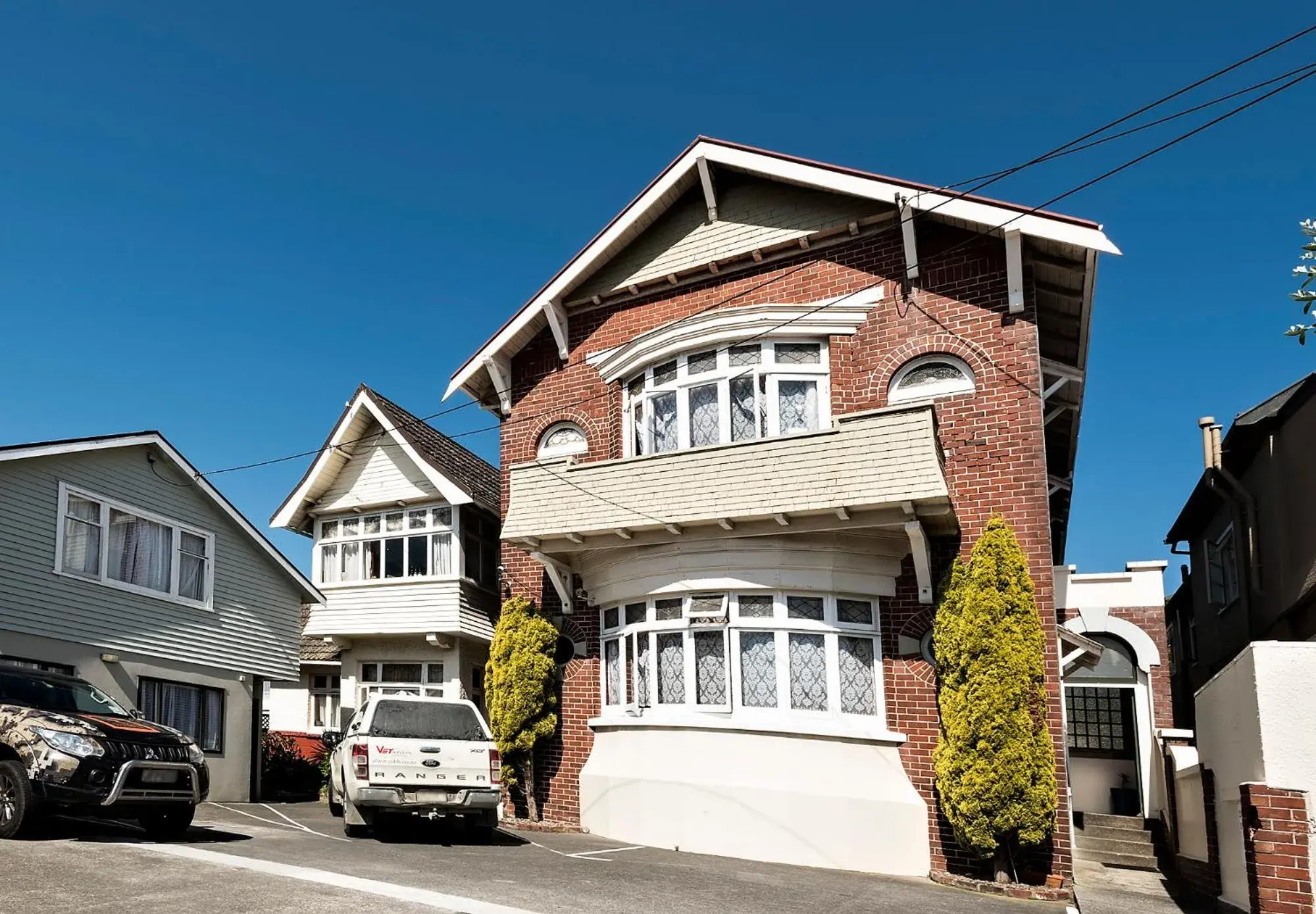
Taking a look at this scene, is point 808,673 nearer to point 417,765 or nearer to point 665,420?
point 665,420

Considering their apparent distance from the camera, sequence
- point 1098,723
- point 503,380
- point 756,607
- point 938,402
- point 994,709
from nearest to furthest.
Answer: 1. point 994,709
2. point 756,607
3. point 938,402
4. point 503,380
5. point 1098,723

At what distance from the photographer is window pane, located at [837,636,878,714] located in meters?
15.2

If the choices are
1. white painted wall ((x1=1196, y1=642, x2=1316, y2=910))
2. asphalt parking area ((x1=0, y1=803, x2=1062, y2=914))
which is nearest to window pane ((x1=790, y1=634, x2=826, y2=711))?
asphalt parking area ((x1=0, y1=803, x2=1062, y2=914))

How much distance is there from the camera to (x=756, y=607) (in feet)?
51.3

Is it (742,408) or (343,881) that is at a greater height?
(742,408)

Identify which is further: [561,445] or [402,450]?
[402,450]

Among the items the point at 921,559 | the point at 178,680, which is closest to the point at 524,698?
the point at 921,559

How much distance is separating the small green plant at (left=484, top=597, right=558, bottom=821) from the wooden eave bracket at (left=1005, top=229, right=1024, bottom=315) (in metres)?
8.28

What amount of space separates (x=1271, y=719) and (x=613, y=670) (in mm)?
10267

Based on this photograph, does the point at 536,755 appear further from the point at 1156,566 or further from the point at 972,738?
the point at 1156,566

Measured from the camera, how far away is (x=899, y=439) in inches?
566

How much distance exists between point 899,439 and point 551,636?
21.4 feet

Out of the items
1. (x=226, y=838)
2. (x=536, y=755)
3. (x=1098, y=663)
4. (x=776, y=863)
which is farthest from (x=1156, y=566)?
(x=226, y=838)

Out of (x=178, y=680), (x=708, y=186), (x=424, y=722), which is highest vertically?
(x=708, y=186)
